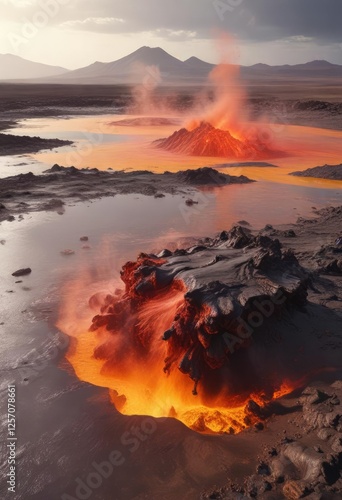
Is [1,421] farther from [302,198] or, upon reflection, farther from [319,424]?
[302,198]

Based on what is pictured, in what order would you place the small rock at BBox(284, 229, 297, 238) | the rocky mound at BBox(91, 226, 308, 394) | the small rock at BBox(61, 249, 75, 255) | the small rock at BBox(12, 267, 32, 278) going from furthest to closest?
1. the small rock at BBox(284, 229, 297, 238)
2. the small rock at BBox(61, 249, 75, 255)
3. the small rock at BBox(12, 267, 32, 278)
4. the rocky mound at BBox(91, 226, 308, 394)

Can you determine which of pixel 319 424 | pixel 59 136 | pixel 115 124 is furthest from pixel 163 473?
pixel 115 124

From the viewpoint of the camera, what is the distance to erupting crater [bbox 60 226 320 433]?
429cm

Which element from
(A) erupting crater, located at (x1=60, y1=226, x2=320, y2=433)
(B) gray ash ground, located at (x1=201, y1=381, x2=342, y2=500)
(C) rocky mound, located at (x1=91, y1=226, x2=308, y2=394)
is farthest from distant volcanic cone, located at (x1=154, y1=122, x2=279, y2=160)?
(B) gray ash ground, located at (x1=201, y1=381, x2=342, y2=500)

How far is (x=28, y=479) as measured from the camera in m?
3.42

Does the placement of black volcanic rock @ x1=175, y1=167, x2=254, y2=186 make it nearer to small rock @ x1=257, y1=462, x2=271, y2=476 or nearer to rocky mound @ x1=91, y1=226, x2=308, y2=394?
rocky mound @ x1=91, y1=226, x2=308, y2=394

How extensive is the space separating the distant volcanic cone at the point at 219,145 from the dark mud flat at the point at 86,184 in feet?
14.0

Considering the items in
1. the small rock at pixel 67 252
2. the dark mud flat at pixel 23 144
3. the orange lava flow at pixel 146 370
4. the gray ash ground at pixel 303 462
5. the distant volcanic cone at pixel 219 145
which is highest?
the gray ash ground at pixel 303 462

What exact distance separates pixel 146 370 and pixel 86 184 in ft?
30.4

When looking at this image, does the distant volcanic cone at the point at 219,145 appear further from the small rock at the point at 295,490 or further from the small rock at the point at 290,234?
the small rock at the point at 295,490

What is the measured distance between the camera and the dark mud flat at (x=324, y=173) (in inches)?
562

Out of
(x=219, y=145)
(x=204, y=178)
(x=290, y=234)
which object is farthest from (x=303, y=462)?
(x=219, y=145)

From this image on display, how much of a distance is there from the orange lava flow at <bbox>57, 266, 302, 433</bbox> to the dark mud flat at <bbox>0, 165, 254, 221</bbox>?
634 cm

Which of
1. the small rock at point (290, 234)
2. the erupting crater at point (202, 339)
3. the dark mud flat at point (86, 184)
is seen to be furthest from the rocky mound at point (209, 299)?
the dark mud flat at point (86, 184)
